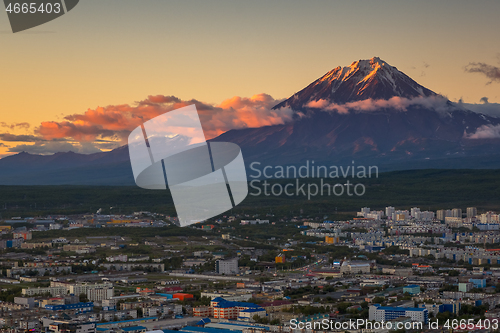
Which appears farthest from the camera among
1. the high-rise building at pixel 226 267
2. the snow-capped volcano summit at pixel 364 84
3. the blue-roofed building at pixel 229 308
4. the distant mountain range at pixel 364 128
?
the snow-capped volcano summit at pixel 364 84

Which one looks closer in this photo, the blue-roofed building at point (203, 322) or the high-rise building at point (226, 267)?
the blue-roofed building at point (203, 322)

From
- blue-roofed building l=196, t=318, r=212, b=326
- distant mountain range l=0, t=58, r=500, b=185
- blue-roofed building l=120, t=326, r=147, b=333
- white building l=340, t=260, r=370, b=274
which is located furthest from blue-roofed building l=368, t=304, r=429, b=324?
distant mountain range l=0, t=58, r=500, b=185

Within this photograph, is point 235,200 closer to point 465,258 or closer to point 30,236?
point 30,236

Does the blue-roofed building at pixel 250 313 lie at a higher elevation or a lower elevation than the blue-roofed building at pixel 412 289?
lower

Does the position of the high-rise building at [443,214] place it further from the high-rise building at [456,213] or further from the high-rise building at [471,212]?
the high-rise building at [471,212]

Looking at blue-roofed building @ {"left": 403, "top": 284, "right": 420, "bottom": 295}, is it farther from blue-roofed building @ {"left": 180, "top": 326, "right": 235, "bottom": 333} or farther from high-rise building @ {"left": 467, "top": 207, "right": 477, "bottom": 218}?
high-rise building @ {"left": 467, "top": 207, "right": 477, "bottom": 218}

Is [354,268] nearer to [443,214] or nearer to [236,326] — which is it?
[236,326]

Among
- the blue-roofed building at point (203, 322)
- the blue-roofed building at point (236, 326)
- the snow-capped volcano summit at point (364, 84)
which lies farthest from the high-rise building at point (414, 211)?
the snow-capped volcano summit at point (364, 84)
